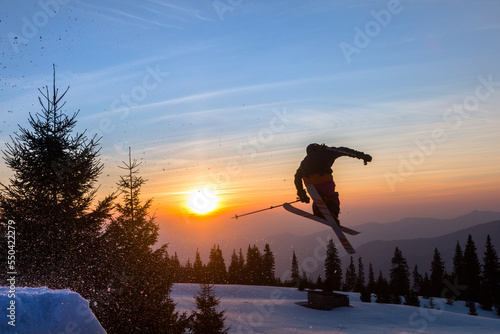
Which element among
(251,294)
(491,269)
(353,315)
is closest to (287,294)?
(251,294)

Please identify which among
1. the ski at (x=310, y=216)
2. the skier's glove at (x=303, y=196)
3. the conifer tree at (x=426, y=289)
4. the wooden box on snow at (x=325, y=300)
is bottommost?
the conifer tree at (x=426, y=289)

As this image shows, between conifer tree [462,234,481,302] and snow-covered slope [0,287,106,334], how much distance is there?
7256 centimetres

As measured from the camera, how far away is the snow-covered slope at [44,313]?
8.18 ft

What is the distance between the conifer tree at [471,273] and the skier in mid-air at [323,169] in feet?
223

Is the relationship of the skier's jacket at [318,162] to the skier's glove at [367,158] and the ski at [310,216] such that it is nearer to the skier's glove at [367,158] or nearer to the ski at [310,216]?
the skier's glove at [367,158]

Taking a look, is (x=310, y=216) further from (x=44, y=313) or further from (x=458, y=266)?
(x=458, y=266)

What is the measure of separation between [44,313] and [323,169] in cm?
473

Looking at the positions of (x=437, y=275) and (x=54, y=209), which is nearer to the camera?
(x=54, y=209)

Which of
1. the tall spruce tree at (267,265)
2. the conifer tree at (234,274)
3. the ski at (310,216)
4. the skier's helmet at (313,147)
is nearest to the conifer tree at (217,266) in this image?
the conifer tree at (234,274)

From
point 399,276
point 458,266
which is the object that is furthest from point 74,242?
point 458,266

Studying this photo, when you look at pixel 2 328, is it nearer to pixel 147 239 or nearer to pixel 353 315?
pixel 147 239

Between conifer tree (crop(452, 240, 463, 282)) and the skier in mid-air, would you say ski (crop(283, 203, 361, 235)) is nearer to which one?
the skier in mid-air

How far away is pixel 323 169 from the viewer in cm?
636

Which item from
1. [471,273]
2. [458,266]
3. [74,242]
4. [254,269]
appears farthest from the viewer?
[254,269]
